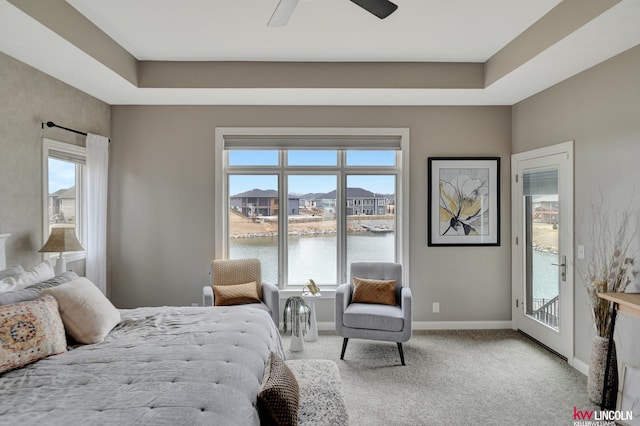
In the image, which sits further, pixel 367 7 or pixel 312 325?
pixel 312 325

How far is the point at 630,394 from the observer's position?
2422mm

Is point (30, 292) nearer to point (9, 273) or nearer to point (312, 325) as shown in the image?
point (9, 273)

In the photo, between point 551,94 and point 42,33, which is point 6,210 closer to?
point 42,33

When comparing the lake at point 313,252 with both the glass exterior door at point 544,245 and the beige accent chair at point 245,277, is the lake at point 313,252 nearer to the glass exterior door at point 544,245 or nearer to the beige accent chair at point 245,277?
the beige accent chair at point 245,277

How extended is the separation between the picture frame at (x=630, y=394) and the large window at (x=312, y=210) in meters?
2.19

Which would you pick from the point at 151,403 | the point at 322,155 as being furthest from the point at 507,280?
the point at 151,403

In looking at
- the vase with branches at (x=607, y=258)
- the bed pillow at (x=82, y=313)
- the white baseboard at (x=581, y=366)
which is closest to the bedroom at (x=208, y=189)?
the white baseboard at (x=581, y=366)

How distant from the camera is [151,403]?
1.44 metres

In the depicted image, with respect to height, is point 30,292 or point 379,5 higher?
point 379,5

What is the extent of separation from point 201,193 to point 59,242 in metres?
1.50

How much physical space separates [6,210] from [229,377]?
97.0 inches

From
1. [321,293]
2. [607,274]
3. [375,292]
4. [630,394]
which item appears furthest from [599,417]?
[321,293]

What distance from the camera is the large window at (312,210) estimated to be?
14.3 ft

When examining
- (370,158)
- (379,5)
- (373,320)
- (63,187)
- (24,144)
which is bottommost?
(373,320)
